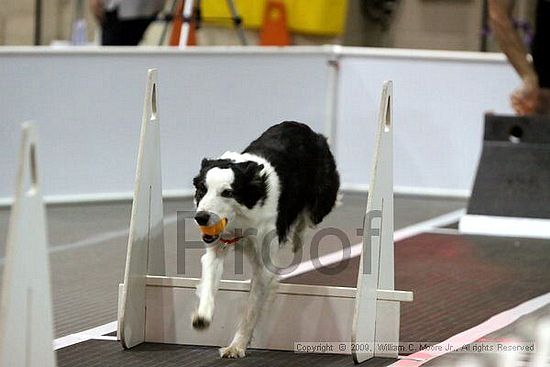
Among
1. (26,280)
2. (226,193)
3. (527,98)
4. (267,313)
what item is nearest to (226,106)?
(527,98)

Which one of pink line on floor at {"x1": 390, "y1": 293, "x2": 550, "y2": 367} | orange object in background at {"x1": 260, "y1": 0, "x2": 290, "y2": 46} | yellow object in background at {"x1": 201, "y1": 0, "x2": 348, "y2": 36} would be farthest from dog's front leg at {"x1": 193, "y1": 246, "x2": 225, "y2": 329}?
yellow object in background at {"x1": 201, "y1": 0, "x2": 348, "y2": 36}

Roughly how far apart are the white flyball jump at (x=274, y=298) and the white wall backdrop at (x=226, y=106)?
3.25 meters

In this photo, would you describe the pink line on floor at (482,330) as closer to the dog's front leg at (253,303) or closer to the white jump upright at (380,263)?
the white jump upright at (380,263)

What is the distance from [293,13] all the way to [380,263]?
27.7 ft

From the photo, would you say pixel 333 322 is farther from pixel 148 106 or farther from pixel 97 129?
pixel 97 129

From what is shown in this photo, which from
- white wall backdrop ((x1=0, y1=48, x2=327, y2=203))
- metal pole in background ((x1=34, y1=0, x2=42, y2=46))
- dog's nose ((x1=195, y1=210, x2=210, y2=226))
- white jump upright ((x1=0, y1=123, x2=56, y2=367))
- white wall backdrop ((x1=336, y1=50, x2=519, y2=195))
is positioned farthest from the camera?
metal pole in background ((x1=34, y1=0, x2=42, y2=46))

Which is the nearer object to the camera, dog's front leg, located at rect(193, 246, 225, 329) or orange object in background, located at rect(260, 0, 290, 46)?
dog's front leg, located at rect(193, 246, 225, 329)

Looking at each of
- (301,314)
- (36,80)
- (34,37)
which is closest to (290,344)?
(301,314)

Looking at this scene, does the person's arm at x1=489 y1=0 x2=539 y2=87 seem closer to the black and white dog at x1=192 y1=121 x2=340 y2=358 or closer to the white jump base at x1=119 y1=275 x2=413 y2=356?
the black and white dog at x1=192 y1=121 x2=340 y2=358

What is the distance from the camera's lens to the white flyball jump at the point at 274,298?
5.09 meters

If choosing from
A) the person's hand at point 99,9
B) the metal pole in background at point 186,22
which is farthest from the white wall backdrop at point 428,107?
the person's hand at point 99,9

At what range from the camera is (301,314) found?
5.20 m

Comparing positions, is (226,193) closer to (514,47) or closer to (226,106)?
(514,47)

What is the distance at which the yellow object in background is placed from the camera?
43.5 ft
